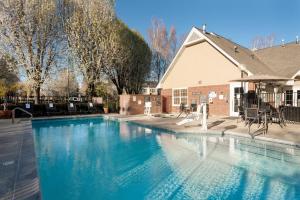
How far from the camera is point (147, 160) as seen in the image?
6.92 m

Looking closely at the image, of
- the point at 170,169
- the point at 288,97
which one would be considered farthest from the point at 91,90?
the point at 170,169

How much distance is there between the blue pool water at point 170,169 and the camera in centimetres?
465

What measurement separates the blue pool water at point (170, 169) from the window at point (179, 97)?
33.1ft

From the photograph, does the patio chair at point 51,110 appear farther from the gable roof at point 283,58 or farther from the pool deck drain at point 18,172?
the gable roof at point 283,58

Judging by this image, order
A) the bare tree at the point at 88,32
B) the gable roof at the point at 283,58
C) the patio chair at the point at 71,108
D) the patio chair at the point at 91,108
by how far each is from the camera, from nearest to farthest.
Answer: the gable roof at the point at 283,58, the patio chair at the point at 71,108, the patio chair at the point at 91,108, the bare tree at the point at 88,32

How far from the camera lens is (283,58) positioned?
58.5 ft

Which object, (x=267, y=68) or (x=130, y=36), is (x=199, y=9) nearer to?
(x=130, y=36)

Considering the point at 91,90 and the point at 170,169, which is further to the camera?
the point at 91,90

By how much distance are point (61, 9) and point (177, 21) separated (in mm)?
15440

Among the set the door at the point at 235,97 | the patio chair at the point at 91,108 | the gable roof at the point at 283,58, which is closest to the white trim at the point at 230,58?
the door at the point at 235,97

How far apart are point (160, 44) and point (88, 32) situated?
11800 mm

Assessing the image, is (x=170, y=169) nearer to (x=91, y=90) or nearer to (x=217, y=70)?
(x=217, y=70)

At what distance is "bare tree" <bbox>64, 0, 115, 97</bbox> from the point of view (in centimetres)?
2161

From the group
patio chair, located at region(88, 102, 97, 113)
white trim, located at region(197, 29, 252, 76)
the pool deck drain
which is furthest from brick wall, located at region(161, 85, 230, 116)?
the pool deck drain
